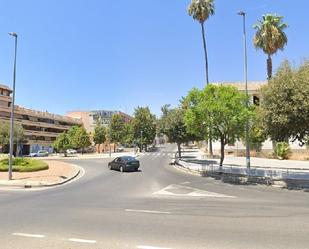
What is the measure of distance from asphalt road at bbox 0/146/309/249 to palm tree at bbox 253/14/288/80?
1216 inches

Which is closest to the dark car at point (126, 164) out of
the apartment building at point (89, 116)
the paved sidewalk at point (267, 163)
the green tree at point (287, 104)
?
the paved sidewalk at point (267, 163)

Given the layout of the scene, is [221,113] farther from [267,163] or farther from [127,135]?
[127,135]

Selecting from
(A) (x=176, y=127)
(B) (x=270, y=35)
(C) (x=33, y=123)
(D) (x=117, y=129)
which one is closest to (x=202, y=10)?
(B) (x=270, y=35)

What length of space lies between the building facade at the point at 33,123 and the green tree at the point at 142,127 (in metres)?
24.6

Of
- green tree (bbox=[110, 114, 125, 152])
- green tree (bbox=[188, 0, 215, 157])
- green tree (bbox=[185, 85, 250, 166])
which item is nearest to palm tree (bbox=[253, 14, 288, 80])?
green tree (bbox=[188, 0, 215, 157])

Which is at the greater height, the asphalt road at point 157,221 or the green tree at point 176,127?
the green tree at point 176,127

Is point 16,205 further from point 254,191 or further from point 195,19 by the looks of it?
point 195,19

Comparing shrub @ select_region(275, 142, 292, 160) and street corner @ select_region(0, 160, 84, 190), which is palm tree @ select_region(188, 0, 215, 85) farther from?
street corner @ select_region(0, 160, 84, 190)

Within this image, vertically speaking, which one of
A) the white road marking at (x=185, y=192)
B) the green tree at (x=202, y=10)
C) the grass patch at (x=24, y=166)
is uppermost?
the green tree at (x=202, y=10)

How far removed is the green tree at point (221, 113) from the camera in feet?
90.9

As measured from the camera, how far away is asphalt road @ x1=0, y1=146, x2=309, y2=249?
28.7 ft

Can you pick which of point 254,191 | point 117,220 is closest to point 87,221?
point 117,220

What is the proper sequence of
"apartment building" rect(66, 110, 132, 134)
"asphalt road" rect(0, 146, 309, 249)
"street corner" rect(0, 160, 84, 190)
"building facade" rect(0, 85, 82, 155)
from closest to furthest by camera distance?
"asphalt road" rect(0, 146, 309, 249)
"street corner" rect(0, 160, 84, 190)
"building facade" rect(0, 85, 82, 155)
"apartment building" rect(66, 110, 132, 134)

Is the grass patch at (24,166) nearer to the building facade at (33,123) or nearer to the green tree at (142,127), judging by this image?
the building facade at (33,123)
